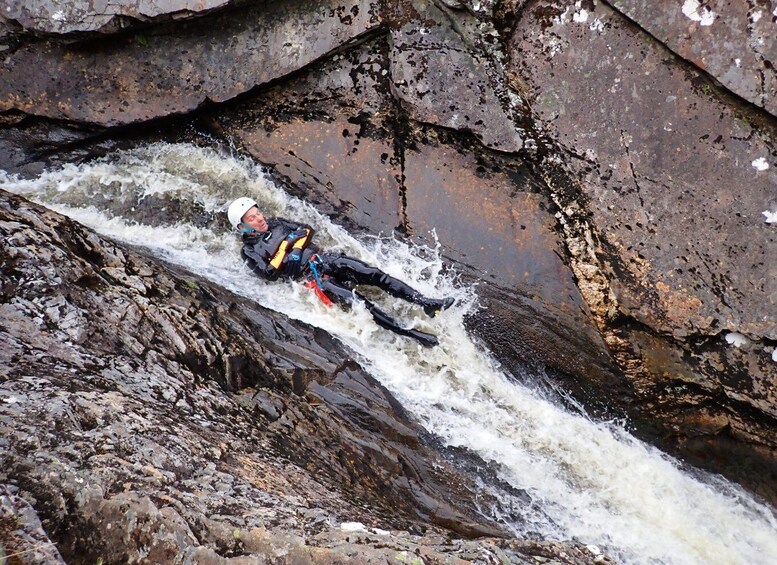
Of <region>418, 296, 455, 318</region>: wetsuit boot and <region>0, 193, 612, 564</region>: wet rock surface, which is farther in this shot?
<region>418, 296, 455, 318</region>: wetsuit boot

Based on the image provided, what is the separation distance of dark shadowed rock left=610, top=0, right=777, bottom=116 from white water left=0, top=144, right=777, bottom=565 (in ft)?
10.3

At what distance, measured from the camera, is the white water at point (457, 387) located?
5480 millimetres

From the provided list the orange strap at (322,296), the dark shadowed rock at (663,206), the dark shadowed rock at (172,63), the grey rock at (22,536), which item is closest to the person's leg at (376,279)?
the orange strap at (322,296)

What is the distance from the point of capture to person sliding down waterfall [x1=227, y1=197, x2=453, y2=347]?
641 cm

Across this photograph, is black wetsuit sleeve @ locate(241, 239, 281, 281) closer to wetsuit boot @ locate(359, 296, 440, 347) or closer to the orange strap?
the orange strap

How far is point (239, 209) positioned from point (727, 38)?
5086 millimetres

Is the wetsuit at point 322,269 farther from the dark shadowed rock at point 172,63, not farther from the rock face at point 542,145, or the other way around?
the dark shadowed rock at point 172,63

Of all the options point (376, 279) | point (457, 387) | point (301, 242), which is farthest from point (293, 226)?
point (457, 387)

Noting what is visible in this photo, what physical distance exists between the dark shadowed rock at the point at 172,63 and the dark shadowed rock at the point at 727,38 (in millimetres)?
2960

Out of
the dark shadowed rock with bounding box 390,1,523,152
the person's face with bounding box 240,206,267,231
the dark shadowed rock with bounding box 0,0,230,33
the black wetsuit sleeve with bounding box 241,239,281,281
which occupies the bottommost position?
the black wetsuit sleeve with bounding box 241,239,281,281

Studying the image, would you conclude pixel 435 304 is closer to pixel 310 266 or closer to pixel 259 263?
pixel 310 266

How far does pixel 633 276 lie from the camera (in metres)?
5.88

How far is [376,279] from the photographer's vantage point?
6516 mm

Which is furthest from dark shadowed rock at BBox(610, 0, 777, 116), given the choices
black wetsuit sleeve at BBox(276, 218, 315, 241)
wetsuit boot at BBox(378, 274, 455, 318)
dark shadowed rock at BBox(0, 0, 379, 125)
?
black wetsuit sleeve at BBox(276, 218, 315, 241)
